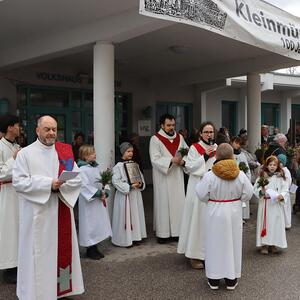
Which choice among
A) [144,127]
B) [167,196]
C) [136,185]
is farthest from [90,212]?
[144,127]

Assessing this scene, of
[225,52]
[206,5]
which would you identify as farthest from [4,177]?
[225,52]

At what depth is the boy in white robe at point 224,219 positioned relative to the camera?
4512mm

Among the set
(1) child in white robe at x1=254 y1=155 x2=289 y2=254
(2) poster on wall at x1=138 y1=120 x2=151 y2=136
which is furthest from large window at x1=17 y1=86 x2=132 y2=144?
(1) child in white robe at x1=254 y1=155 x2=289 y2=254

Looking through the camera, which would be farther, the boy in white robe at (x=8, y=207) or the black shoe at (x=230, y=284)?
the boy in white robe at (x=8, y=207)

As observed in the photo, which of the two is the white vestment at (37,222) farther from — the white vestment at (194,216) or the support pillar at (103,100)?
the support pillar at (103,100)

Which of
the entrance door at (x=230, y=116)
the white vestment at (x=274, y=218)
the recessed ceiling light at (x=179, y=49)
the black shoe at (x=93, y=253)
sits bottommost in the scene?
the black shoe at (x=93, y=253)

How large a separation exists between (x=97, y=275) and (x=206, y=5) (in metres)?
3.58

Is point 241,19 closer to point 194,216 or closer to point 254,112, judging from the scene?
point 194,216

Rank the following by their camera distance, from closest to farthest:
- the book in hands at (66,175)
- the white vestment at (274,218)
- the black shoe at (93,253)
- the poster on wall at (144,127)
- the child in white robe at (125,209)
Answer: the book in hands at (66,175)
the black shoe at (93,253)
the white vestment at (274,218)
the child in white robe at (125,209)
the poster on wall at (144,127)

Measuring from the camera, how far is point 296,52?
23.1 ft

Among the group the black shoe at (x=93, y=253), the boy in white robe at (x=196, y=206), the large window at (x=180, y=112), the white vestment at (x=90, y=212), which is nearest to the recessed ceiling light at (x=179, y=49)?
the boy in white robe at (x=196, y=206)

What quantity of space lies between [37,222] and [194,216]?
2.14 meters

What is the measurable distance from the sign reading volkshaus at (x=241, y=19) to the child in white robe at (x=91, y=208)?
210 centimetres

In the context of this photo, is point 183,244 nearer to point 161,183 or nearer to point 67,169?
point 161,183
